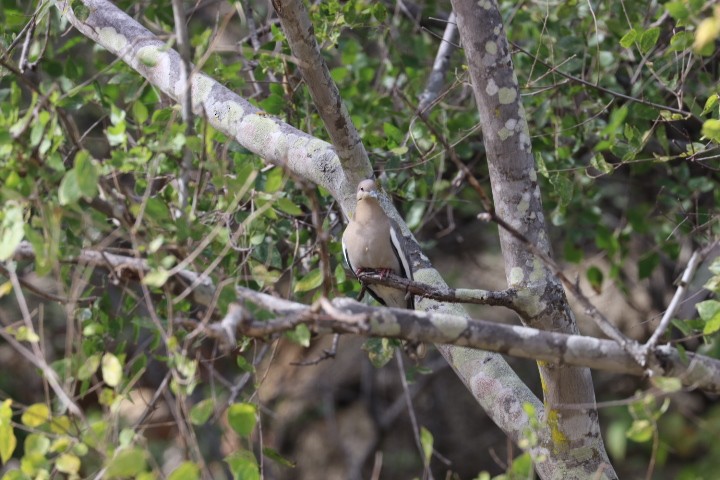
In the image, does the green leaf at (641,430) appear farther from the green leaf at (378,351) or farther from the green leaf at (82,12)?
the green leaf at (82,12)

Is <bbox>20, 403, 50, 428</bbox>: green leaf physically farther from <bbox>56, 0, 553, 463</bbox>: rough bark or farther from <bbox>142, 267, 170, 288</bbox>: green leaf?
<bbox>56, 0, 553, 463</bbox>: rough bark

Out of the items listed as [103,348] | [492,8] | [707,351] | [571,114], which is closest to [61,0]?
[103,348]

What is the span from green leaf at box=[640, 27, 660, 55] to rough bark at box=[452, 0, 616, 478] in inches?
23.2

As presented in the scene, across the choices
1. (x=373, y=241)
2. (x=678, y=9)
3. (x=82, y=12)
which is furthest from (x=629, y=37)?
(x=82, y=12)

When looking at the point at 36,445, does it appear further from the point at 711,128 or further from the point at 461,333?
the point at 711,128

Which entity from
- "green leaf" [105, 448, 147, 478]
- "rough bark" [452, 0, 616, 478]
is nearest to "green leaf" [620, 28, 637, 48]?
"rough bark" [452, 0, 616, 478]

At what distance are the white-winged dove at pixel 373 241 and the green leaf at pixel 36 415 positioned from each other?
1.56m

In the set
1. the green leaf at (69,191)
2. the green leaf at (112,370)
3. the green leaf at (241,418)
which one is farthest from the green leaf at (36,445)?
the green leaf at (69,191)

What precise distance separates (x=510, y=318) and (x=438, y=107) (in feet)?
10.6

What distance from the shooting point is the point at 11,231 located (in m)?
2.04

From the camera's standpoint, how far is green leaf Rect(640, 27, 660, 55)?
10.5 ft

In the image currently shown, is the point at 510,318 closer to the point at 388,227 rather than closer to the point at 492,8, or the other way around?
the point at 388,227

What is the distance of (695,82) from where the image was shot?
478 cm

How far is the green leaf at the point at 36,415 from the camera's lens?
85.4 inches
